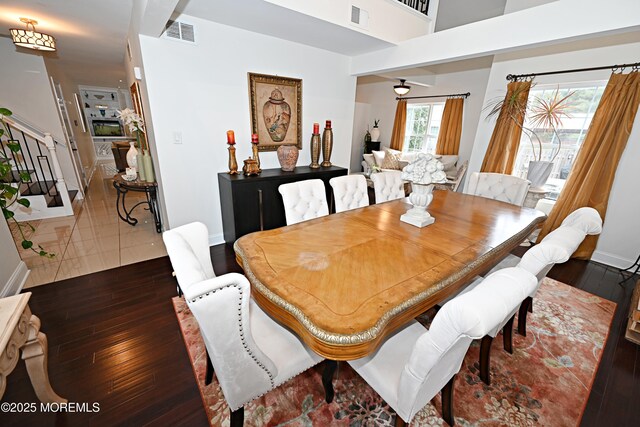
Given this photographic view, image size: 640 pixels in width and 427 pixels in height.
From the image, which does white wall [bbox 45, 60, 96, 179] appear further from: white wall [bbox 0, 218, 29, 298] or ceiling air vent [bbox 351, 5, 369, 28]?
ceiling air vent [bbox 351, 5, 369, 28]

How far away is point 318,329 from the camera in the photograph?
0.91 m

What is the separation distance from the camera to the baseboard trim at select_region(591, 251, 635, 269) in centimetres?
298

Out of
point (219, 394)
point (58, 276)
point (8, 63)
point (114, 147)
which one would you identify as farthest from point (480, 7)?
point (114, 147)

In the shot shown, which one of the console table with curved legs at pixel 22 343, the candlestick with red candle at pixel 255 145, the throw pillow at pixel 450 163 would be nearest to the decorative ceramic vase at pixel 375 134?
the throw pillow at pixel 450 163

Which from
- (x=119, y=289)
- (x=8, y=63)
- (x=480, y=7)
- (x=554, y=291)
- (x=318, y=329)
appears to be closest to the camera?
(x=318, y=329)

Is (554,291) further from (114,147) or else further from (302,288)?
(114,147)

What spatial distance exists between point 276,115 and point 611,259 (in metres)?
4.37

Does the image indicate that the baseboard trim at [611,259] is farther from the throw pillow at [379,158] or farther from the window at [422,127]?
the throw pillow at [379,158]

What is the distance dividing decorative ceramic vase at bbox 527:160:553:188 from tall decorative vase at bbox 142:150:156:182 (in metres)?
4.92

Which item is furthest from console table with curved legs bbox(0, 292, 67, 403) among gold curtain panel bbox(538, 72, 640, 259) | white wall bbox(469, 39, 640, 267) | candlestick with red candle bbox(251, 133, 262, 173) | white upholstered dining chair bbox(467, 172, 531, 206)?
white wall bbox(469, 39, 640, 267)

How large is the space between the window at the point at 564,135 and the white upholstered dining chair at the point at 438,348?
370 cm

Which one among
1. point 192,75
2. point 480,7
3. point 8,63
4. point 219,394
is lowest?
point 219,394

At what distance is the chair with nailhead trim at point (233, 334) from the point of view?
32.8 inches

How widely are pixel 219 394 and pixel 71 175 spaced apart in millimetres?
5347
